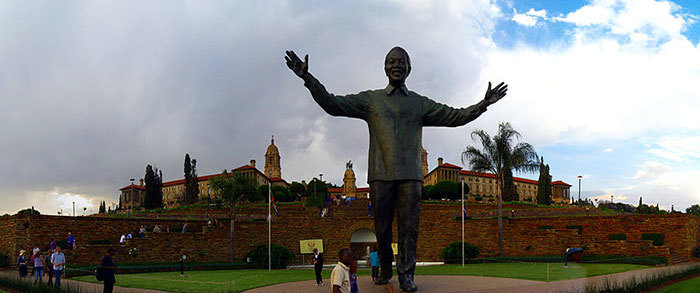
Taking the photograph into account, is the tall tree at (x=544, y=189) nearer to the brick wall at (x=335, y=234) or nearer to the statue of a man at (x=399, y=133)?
the brick wall at (x=335, y=234)

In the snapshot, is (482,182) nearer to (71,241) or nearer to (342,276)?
(71,241)

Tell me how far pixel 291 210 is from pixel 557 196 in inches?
3513

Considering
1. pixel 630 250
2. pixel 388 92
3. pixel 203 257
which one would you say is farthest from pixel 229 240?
pixel 388 92

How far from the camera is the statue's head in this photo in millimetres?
8930

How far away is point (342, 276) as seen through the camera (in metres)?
6.81

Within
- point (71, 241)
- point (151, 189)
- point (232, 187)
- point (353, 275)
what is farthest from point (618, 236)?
point (151, 189)

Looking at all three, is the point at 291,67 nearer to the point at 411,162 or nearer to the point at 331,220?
the point at 411,162

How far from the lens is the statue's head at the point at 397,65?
8930 mm

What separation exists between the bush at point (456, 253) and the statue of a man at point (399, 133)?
20940 millimetres

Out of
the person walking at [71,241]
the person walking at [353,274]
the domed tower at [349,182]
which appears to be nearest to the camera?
the person walking at [353,274]

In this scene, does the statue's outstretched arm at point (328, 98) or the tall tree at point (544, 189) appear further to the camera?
the tall tree at point (544, 189)

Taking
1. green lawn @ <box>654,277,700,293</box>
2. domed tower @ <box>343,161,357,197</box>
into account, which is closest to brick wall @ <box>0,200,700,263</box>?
green lawn @ <box>654,277,700,293</box>

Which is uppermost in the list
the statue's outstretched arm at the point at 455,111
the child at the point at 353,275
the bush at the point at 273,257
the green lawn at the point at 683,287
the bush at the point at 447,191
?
the statue's outstretched arm at the point at 455,111

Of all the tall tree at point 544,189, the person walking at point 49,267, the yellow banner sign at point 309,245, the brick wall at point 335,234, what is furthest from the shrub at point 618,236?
the tall tree at point 544,189
